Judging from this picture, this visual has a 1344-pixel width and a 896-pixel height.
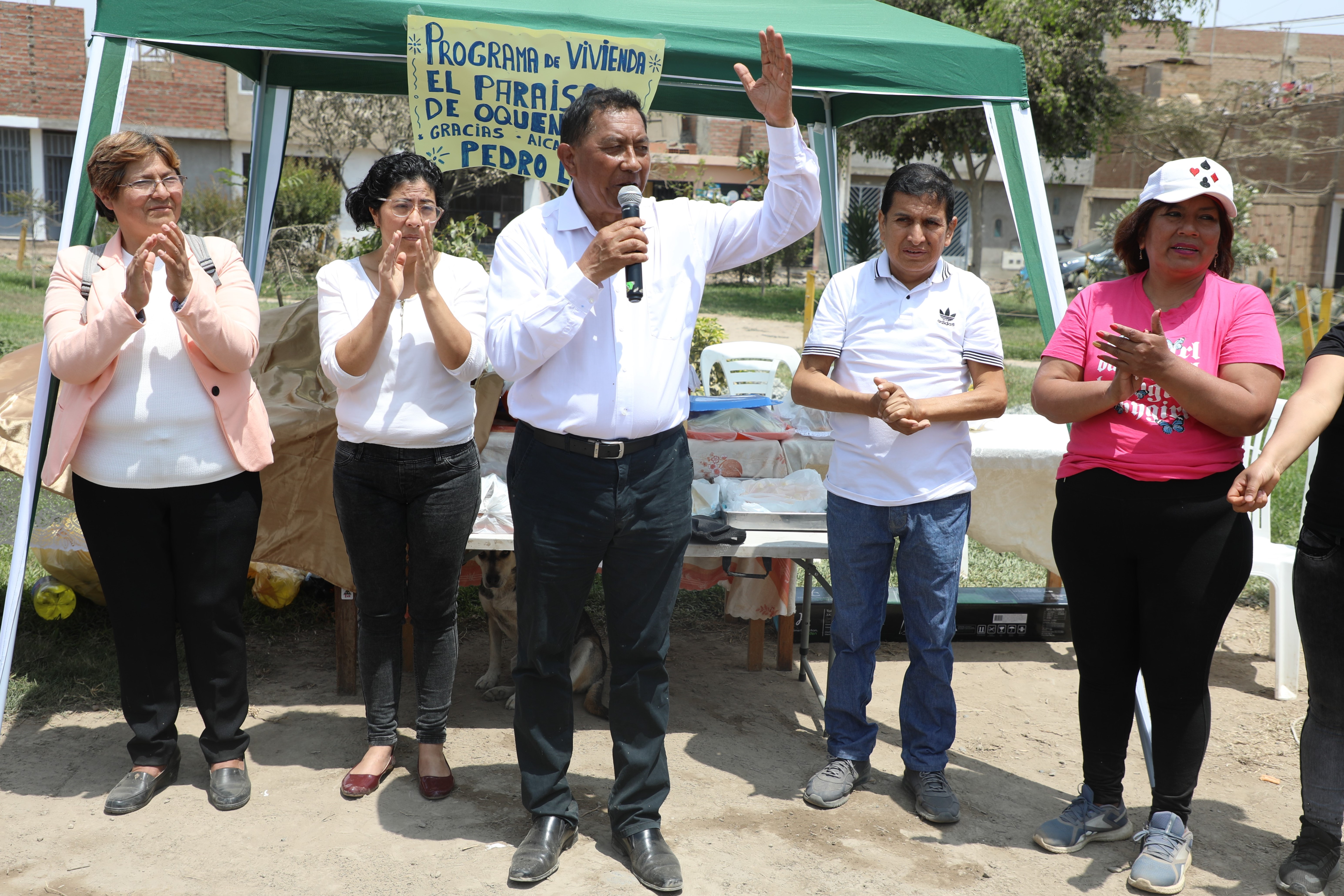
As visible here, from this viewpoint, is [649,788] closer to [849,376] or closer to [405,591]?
[405,591]

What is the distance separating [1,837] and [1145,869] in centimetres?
327

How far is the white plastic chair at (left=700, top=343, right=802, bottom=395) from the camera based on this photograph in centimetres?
704

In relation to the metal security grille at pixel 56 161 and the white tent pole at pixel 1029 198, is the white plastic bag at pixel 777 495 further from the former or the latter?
the metal security grille at pixel 56 161

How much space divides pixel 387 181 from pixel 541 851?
2.01 m

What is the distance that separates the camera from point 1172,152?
977 inches

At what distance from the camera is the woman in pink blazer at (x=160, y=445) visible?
3.01 metres

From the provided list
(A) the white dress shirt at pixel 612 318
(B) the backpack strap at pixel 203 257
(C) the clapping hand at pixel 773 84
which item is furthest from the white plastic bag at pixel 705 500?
(B) the backpack strap at pixel 203 257

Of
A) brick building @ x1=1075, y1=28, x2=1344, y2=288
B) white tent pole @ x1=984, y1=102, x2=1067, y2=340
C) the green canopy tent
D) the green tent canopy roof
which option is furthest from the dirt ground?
brick building @ x1=1075, y1=28, x2=1344, y2=288

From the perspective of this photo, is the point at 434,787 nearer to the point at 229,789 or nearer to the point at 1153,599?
the point at 229,789

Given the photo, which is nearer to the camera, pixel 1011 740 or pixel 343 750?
pixel 343 750

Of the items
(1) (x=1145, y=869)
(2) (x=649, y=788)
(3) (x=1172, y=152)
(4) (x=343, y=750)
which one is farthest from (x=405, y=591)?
(3) (x=1172, y=152)

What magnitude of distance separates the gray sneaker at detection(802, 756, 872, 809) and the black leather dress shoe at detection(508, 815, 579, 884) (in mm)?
829

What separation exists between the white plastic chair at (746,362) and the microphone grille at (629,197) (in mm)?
4417

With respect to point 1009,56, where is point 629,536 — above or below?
below
